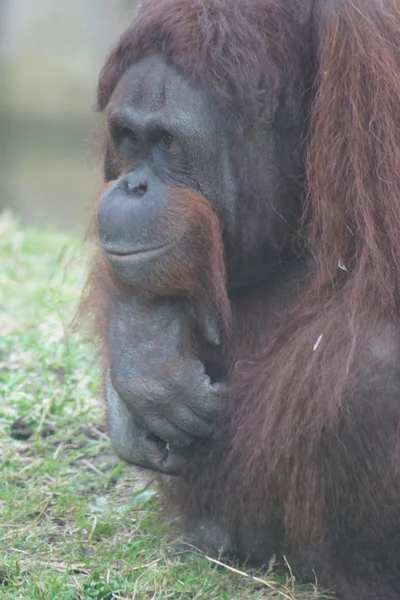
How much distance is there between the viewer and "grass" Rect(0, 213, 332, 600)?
2475 millimetres

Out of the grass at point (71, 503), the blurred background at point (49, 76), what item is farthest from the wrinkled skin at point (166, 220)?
the blurred background at point (49, 76)

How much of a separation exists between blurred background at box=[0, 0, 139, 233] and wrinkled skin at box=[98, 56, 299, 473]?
411 inches

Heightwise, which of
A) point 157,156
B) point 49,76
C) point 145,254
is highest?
point 157,156

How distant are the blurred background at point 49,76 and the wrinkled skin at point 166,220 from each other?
10.4m

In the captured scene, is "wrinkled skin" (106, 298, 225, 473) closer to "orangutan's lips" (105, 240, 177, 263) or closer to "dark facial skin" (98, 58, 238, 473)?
"dark facial skin" (98, 58, 238, 473)

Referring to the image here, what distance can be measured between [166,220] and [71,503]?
34.1 inches

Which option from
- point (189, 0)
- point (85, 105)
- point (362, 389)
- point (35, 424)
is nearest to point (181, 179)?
point (189, 0)

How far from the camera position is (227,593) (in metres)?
2.49

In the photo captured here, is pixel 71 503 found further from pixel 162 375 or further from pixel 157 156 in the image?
pixel 157 156

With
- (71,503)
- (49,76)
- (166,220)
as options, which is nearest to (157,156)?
(166,220)

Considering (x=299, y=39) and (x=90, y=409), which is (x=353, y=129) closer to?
(x=299, y=39)

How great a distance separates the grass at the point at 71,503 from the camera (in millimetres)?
2475

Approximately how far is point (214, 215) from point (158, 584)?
0.88 meters

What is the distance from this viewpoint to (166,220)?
8.46 feet
